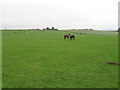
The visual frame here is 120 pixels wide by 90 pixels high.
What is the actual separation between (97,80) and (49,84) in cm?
233

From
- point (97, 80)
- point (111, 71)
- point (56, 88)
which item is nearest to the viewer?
point (56, 88)

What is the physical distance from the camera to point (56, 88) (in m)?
7.71

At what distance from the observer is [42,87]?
786cm

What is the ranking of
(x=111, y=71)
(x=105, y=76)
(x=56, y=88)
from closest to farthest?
(x=56, y=88)
(x=105, y=76)
(x=111, y=71)

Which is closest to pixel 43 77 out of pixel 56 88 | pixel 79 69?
pixel 56 88

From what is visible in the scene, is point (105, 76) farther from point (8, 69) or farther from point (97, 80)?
point (8, 69)

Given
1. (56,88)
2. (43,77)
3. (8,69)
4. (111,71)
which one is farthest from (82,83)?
(8,69)

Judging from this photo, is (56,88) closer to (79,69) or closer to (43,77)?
(43,77)

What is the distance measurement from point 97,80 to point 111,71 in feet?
7.00

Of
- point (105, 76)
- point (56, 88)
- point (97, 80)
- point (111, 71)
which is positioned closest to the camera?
point (56, 88)

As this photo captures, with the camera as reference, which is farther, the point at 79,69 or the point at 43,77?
the point at 79,69

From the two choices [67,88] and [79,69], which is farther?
[79,69]

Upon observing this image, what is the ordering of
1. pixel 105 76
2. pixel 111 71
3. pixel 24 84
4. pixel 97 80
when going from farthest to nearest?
pixel 111 71
pixel 105 76
pixel 97 80
pixel 24 84

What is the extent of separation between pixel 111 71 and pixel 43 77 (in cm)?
397
